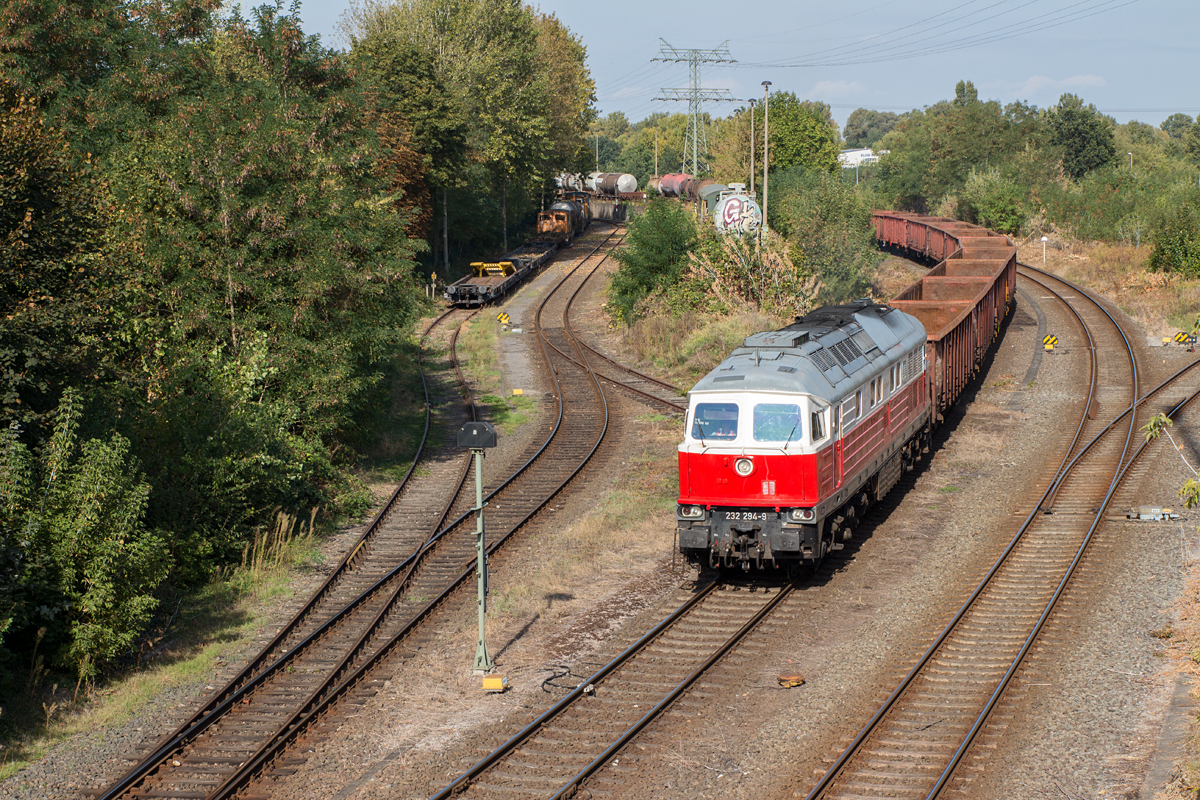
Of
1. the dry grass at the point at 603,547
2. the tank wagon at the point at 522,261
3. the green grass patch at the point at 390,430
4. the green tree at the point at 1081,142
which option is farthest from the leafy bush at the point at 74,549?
the green tree at the point at 1081,142

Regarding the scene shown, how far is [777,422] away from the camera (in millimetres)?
15117

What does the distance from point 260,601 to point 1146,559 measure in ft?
46.8

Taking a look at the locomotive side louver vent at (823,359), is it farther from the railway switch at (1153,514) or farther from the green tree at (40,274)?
the green tree at (40,274)

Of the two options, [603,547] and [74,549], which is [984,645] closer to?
[603,547]

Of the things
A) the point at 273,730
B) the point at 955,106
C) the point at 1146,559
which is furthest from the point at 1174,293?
the point at 955,106

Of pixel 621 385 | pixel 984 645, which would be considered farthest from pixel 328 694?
pixel 621 385

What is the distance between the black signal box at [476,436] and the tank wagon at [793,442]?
3311 mm

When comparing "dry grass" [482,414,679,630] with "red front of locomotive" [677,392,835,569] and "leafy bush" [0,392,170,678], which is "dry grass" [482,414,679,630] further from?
"leafy bush" [0,392,170,678]

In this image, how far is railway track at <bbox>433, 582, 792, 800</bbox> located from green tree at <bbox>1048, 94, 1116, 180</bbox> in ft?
259

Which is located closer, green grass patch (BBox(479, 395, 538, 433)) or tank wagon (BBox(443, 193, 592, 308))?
green grass patch (BBox(479, 395, 538, 433))

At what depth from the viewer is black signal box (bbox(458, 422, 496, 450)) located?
43.0 ft

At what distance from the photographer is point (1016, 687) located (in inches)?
484

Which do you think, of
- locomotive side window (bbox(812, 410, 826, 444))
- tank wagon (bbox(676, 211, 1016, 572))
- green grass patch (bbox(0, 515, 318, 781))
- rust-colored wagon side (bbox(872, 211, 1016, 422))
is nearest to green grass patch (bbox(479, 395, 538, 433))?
green grass patch (bbox(0, 515, 318, 781))

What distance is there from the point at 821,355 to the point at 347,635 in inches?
337
